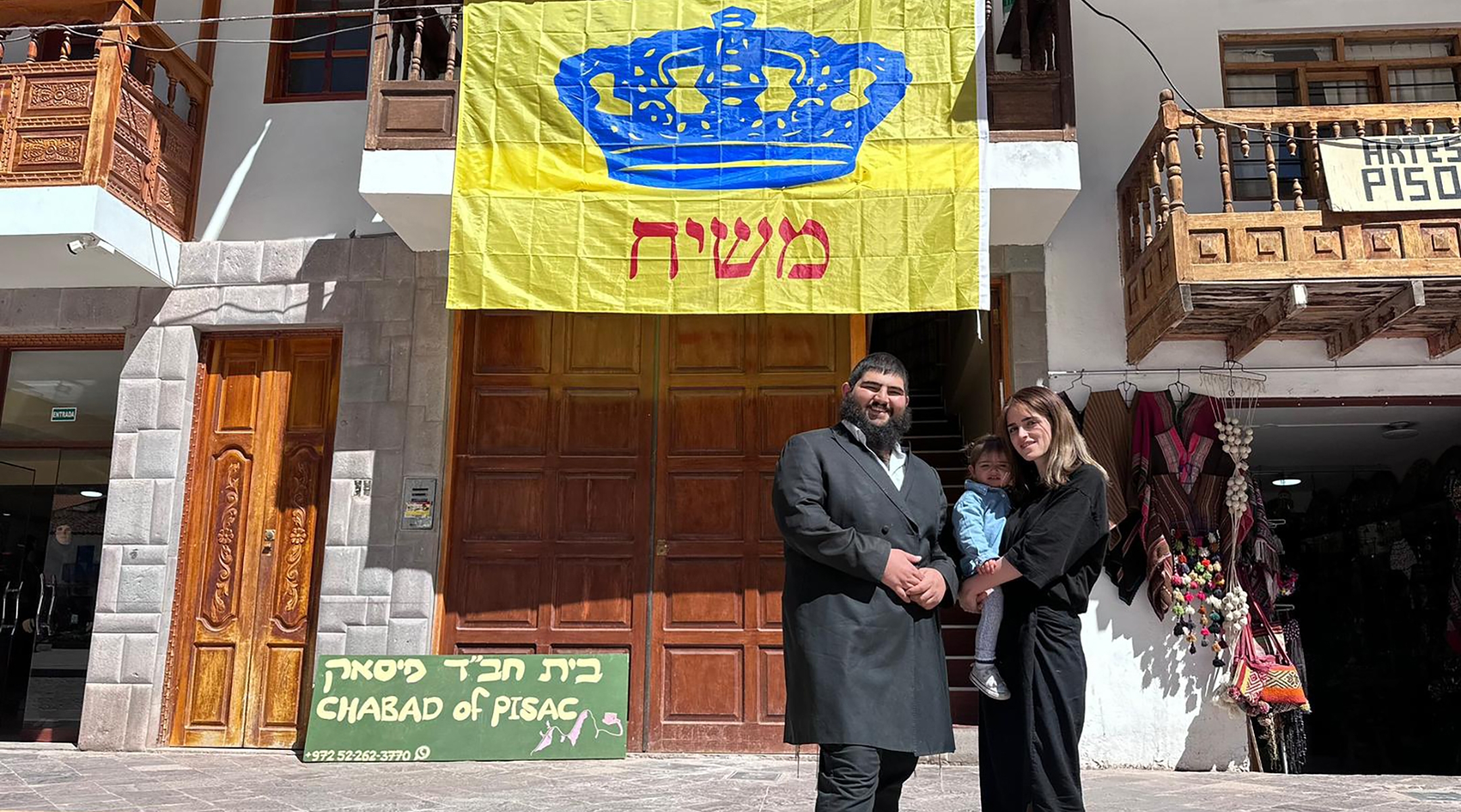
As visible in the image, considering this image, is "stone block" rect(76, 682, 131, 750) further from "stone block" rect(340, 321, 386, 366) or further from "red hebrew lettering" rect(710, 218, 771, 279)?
"red hebrew lettering" rect(710, 218, 771, 279)

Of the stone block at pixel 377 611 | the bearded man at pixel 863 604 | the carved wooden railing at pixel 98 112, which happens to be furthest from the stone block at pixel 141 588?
the bearded man at pixel 863 604

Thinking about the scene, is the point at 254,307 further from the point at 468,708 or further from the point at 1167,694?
the point at 1167,694

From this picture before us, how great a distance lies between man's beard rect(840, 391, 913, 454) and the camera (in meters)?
3.42

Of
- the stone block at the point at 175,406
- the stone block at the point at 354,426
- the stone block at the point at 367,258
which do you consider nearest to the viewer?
the stone block at the point at 354,426

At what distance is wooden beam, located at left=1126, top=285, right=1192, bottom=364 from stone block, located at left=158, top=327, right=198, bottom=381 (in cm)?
655

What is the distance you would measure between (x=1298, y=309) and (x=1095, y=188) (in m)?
1.84

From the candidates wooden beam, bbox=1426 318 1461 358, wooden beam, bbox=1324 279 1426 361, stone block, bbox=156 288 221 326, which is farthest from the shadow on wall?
stone block, bbox=156 288 221 326

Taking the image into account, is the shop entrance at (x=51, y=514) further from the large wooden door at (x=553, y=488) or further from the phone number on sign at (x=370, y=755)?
the large wooden door at (x=553, y=488)

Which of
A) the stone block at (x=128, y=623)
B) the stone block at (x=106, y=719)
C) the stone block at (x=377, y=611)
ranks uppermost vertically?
the stone block at (x=377, y=611)

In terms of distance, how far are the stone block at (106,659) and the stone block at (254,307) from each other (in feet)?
7.49

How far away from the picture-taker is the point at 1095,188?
7391 millimetres

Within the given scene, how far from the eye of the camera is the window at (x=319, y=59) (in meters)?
8.09

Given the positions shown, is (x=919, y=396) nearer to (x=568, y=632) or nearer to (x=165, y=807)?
(x=568, y=632)

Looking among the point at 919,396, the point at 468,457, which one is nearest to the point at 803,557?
the point at 468,457
